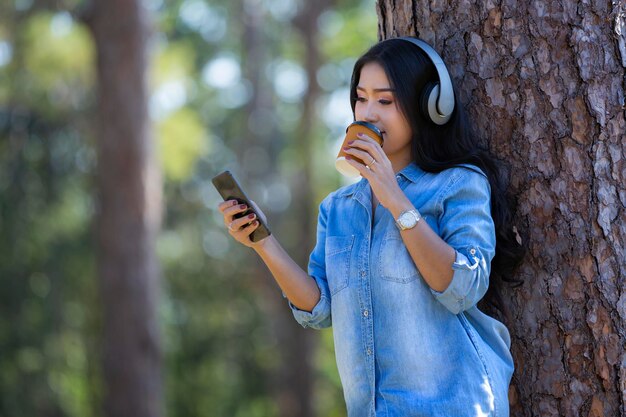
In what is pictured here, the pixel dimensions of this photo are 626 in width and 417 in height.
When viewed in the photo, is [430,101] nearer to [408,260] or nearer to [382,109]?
[382,109]

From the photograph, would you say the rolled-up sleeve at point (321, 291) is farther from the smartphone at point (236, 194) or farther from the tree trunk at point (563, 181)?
the tree trunk at point (563, 181)

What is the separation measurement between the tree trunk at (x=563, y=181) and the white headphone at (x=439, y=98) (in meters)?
0.23

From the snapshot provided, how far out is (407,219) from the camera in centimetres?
244

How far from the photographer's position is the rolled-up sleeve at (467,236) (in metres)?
2.42

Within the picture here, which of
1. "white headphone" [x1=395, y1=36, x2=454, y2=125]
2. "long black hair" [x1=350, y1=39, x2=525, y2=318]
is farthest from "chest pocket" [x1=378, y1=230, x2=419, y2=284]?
"white headphone" [x1=395, y1=36, x2=454, y2=125]

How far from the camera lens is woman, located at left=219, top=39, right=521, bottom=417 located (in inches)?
97.2

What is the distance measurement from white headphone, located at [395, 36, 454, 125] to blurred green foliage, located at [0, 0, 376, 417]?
325 inches

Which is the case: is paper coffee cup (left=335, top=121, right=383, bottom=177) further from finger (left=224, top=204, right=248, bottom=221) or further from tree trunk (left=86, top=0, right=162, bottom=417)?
tree trunk (left=86, top=0, right=162, bottom=417)

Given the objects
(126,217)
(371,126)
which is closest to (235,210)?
(371,126)

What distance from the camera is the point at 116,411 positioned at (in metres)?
10.2

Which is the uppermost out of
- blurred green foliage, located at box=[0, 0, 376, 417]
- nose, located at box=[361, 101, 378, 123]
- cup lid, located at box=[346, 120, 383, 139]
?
nose, located at box=[361, 101, 378, 123]

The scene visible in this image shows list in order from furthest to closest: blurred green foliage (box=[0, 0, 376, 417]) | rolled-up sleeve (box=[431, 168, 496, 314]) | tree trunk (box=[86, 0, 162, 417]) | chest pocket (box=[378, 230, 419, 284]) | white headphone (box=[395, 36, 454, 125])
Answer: blurred green foliage (box=[0, 0, 376, 417]) → tree trunk (box=[86, 0, 162, 417]) → white headphone (box=[395, 36, 454, 125]) → chest pocket (box=[378, 230, 419, 284]) → rolled-up sleeve (box=[431, 168, 496, 314])

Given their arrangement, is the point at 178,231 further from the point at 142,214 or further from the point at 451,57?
the point at 451,57

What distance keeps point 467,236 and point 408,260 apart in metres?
0.17
